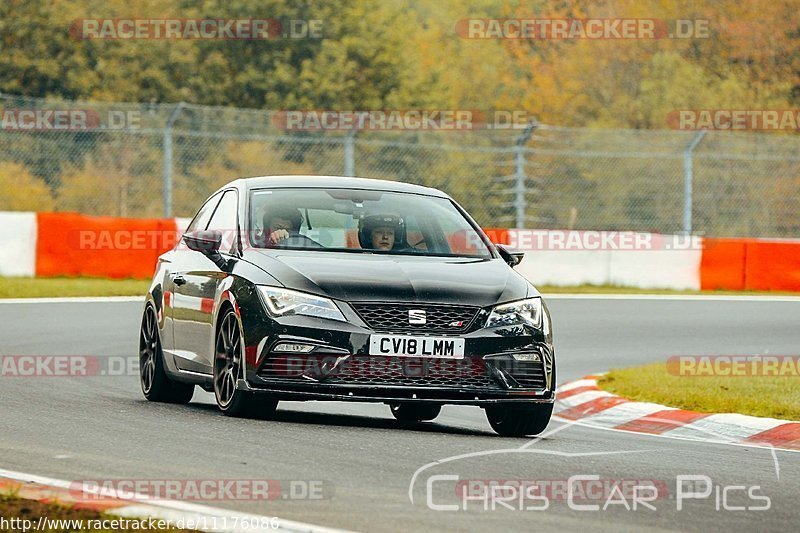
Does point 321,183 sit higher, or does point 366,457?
point 321,183

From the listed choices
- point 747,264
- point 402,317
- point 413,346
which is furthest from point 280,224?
point 747,264

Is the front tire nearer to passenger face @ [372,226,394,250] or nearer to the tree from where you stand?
passenger face @ [372,226,394,250]

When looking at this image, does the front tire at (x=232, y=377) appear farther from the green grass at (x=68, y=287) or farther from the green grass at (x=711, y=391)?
the green grass at (x=68, y=287)

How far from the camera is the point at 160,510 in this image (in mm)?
6414

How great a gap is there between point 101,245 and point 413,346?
1471cm

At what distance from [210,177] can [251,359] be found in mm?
21266

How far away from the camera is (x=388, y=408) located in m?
12.2

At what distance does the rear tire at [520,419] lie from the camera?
980cm

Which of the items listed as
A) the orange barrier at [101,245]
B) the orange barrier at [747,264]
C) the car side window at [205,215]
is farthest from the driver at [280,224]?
the orange barrier at [747,264]

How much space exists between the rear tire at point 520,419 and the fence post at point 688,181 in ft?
55.7

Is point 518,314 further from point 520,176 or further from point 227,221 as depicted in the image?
point 520,176

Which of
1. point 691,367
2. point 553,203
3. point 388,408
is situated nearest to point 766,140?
point 553,203

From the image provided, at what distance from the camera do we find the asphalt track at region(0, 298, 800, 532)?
6.63 meters

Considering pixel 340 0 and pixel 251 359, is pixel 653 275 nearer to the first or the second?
pixel 251 359
